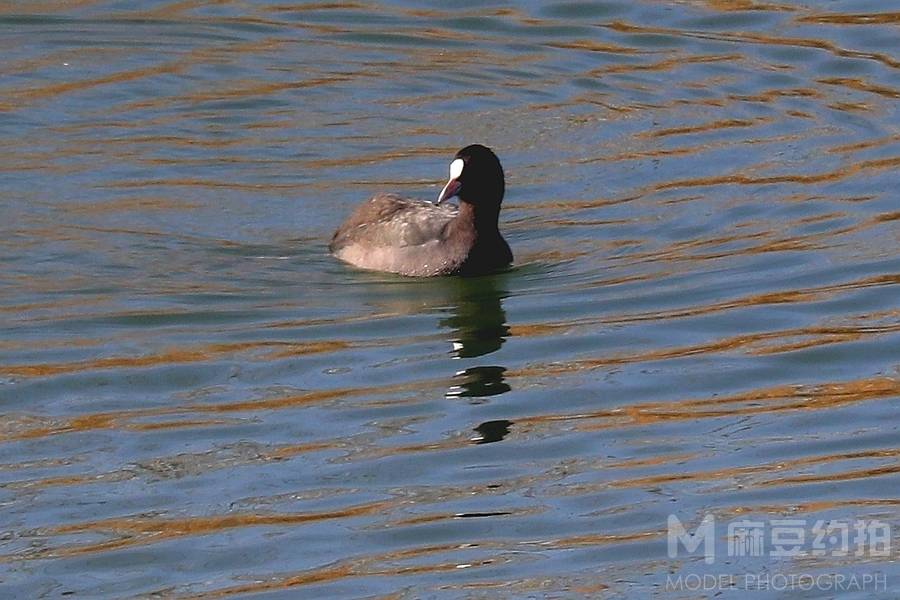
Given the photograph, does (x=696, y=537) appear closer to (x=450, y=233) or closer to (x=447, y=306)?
(x=447, y=306)

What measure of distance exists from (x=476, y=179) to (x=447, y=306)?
86 centimetres

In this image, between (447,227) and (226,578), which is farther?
(447,227)

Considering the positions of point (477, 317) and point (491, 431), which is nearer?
point (491, 431)

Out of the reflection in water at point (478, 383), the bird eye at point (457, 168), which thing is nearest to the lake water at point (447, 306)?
the reflection in water at point (478, 383)

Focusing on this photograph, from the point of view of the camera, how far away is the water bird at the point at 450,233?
12.0 metres

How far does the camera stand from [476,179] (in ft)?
39.4

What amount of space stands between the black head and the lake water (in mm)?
505

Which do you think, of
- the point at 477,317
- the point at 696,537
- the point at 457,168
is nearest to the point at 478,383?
the point at 477,317

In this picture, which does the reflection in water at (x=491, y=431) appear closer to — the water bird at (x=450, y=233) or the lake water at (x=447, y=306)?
the lake water at (x=447, y=306)

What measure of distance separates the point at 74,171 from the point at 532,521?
7.06 m

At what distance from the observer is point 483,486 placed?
8477mm

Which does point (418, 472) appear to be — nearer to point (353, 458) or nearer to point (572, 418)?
point (353, 458)

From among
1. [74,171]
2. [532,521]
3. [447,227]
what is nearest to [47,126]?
[74,171]

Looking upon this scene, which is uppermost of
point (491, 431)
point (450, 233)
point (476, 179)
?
point (476, 179)
